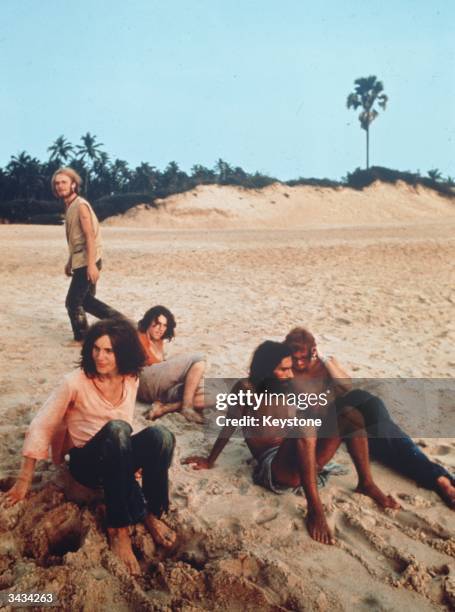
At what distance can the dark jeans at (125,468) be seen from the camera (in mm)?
2490

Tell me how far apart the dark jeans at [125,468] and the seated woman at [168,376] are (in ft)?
4.69

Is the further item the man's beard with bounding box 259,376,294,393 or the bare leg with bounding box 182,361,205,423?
the bare leg with bounding box 182,361,205,423

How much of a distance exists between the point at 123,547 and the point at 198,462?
925 millimetres

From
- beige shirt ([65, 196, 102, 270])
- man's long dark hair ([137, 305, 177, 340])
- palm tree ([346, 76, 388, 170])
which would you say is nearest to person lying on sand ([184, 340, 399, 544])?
man's long dark hair ([137, 305, 177, 340])

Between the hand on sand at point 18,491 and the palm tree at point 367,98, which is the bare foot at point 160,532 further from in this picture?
the palm tree at point 367,98

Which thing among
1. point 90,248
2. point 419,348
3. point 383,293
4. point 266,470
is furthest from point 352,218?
point 266,470

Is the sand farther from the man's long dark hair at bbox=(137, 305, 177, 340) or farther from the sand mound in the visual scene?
the sand mound

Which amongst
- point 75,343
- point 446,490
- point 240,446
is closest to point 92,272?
point 75,343

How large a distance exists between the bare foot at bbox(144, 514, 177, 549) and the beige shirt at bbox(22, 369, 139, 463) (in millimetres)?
496

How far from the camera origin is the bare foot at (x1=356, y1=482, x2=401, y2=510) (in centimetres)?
305

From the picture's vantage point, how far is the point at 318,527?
108 inches

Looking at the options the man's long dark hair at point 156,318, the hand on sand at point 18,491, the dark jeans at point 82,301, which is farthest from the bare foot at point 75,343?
the hand on sand at point 18,491

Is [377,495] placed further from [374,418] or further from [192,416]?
[192,416]

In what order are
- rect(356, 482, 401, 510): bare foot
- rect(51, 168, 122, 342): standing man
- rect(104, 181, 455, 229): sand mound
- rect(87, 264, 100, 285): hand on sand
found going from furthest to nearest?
rect(104, 181, 455, 229): sand mound → rect(87, 264, 100, 285): hand on sand → rect(51, 168, 122, 342): standing man → rect(356, 482, 401, 510): bare foot
